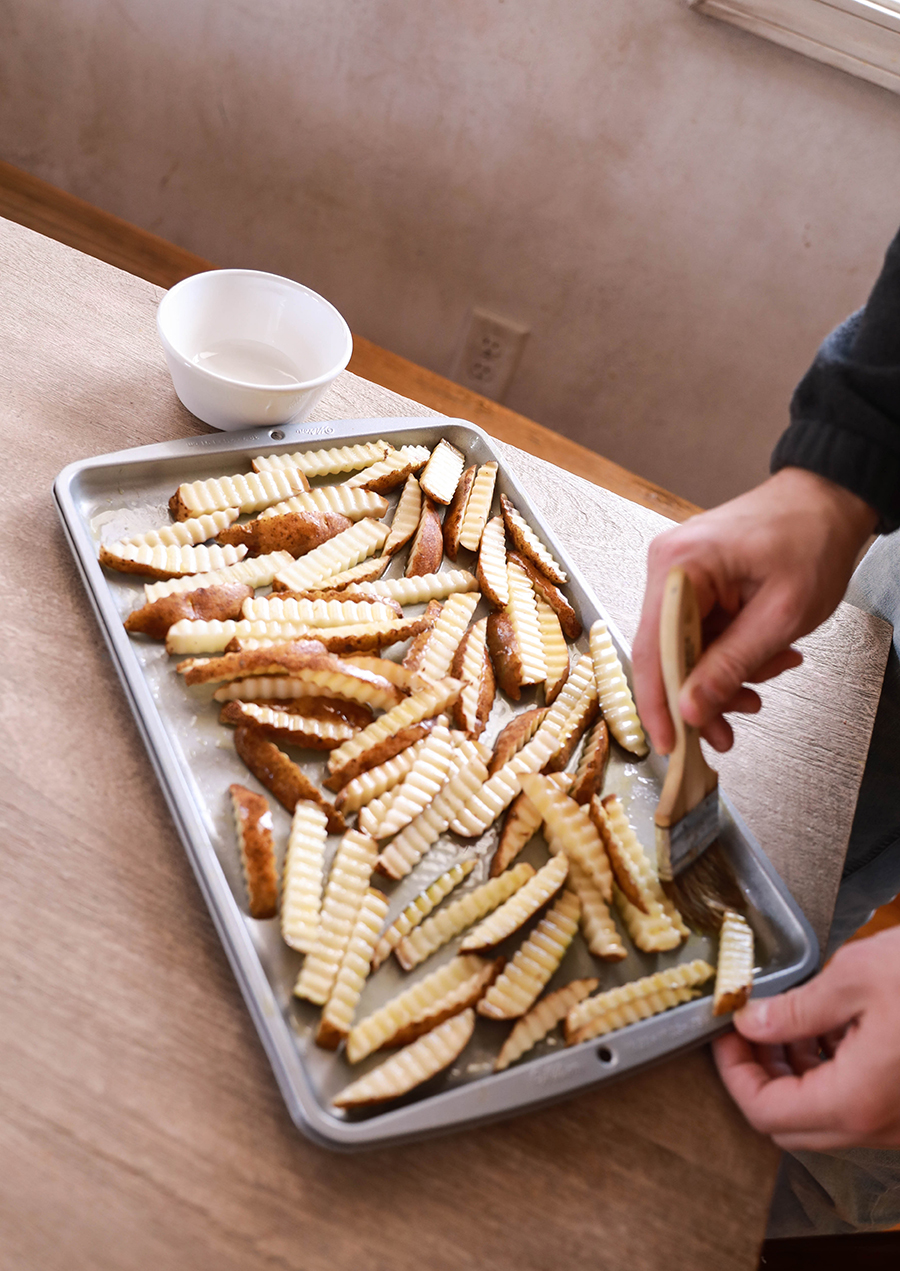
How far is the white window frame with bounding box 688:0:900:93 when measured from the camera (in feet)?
8.28

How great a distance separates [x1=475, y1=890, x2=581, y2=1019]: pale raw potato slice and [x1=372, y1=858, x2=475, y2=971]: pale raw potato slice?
0.11 m

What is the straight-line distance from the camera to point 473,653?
1357mm

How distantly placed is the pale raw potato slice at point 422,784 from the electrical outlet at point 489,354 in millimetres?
2374

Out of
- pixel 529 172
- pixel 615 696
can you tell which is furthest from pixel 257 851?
pixel 529 172

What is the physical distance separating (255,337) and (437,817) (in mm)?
1024

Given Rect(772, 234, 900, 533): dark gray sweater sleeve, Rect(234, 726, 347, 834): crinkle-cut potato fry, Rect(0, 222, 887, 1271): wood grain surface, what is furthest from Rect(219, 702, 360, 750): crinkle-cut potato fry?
Rect(772, 234, 900, 533): dark gray sweater sleeve

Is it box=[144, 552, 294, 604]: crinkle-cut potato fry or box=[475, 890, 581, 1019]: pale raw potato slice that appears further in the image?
box=[144, 552, 294, 604]: crinkle-cut potato fry

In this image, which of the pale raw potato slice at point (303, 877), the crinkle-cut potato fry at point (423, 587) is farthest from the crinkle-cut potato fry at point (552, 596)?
the pale raw potato slice at point (303, 877)

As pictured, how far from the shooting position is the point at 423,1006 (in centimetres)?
99

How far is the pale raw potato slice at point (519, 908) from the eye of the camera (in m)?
1.05

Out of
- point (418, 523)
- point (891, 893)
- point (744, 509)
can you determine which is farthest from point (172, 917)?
point (891, 893)

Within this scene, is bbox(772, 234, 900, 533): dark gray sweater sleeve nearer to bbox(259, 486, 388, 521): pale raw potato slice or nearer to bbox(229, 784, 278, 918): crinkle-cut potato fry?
bbox(259, 486, 388, 521): pale raw potato slice

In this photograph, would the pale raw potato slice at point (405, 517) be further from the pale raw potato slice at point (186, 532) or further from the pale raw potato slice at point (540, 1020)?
the pale raw potato slice at point (540, 1020)

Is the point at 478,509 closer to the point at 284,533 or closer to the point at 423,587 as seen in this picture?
the point at 423,587
